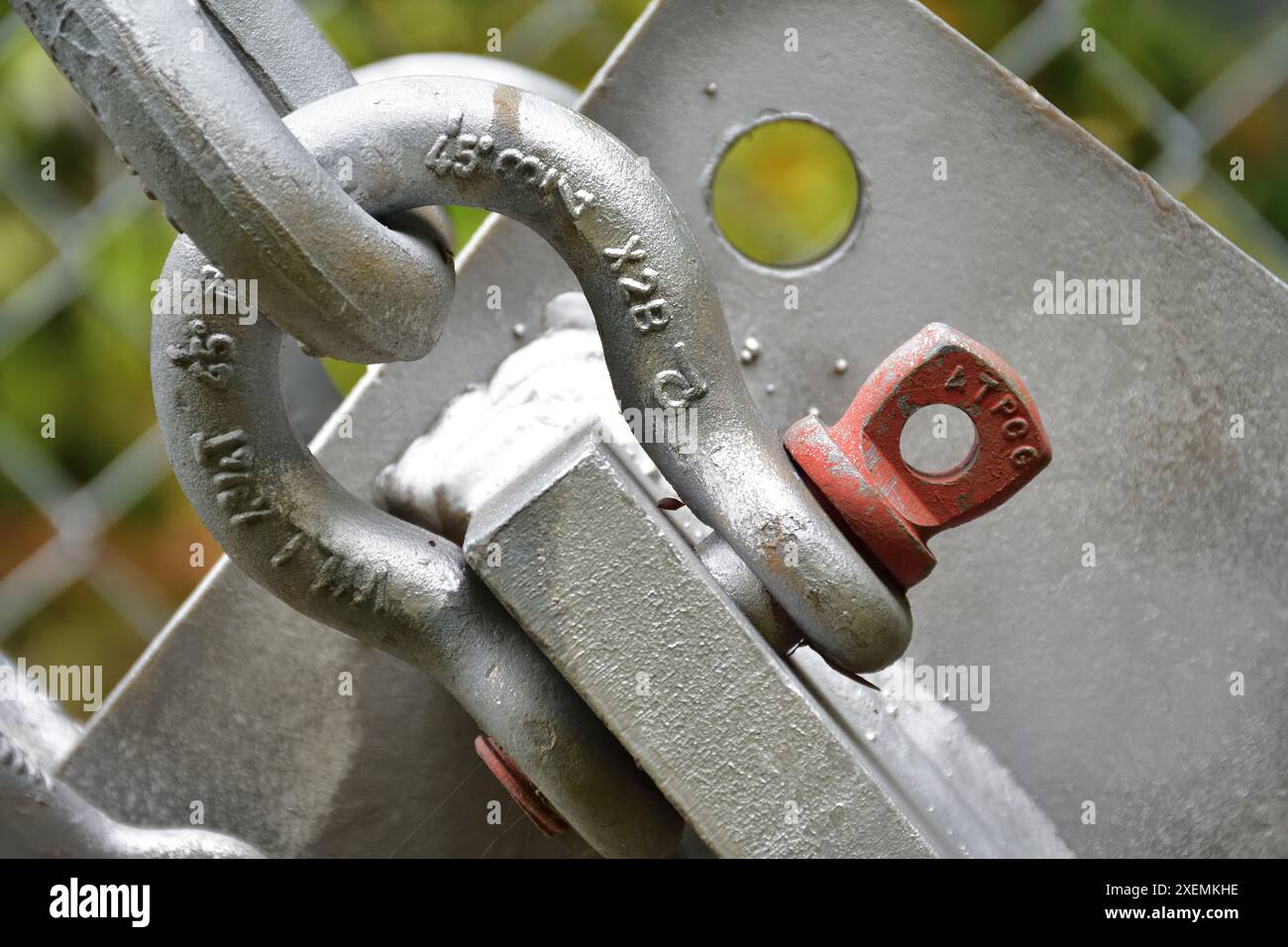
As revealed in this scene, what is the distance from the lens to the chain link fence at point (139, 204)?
1021 mm

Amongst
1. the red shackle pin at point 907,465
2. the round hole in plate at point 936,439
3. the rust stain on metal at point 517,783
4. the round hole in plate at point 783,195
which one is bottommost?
the rust stain on metal at point 517,783

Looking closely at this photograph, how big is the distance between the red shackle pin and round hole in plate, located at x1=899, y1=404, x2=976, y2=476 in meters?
0.20

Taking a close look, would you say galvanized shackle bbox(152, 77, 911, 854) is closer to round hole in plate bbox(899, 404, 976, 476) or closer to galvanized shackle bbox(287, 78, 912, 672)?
galvanized shackle bbox(287, 78, 912, 672)

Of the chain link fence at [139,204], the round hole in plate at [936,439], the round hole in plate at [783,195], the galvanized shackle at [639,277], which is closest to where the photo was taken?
the galvanized shackle at [639,277]

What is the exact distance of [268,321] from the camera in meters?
0.42

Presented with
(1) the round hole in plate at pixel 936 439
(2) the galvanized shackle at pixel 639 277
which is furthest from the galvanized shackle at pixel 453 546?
(1) the round hole in plate at pixel 936 439

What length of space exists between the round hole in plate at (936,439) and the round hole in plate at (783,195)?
0.50ft

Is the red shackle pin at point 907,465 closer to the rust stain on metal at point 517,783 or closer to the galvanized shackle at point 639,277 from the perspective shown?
the galvanized shackle at point 639,277

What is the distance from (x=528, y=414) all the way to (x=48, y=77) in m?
0.71

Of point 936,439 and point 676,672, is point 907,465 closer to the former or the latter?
point 676,672

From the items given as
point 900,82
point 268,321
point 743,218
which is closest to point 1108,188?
point 900,82

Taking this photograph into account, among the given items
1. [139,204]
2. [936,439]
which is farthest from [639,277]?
[139,204]

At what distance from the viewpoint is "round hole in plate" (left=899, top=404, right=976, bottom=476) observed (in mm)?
675

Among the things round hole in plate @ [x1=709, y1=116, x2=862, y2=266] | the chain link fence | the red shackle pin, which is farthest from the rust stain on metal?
the chain link fence
